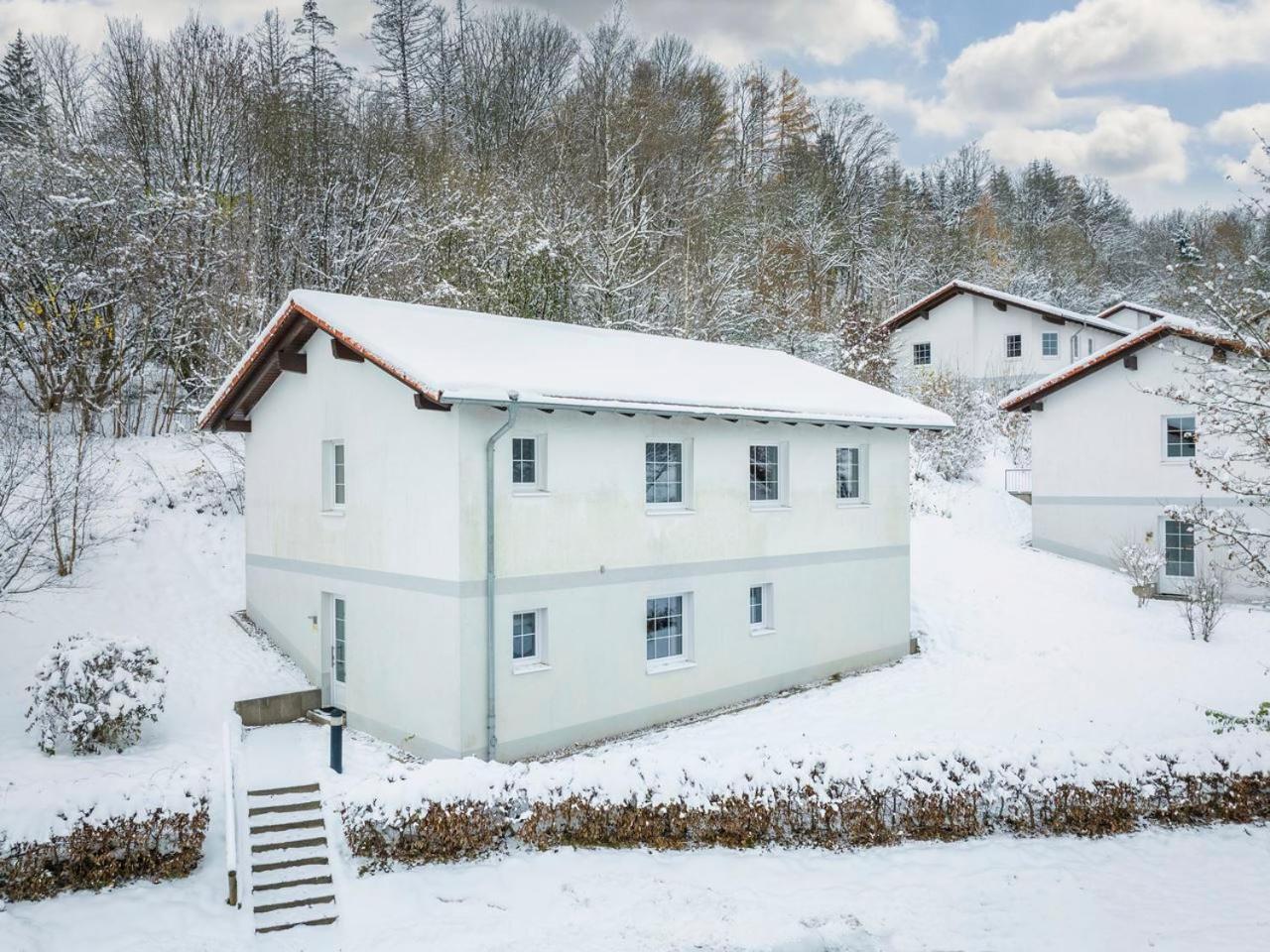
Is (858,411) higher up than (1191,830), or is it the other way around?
(858,411)

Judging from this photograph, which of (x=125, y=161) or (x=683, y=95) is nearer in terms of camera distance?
(x=125, y=161)

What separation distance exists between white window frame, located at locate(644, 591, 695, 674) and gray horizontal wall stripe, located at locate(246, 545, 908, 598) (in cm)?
39

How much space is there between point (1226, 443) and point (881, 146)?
28.2m

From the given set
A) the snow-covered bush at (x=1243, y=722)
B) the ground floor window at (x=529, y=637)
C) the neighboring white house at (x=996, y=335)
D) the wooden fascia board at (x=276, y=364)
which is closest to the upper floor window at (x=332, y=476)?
the wooden fascia board at (x=276, y=364)

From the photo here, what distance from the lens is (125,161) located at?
79.5 ft

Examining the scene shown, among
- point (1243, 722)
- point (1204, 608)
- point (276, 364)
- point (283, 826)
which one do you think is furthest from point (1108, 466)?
point (283, 826)

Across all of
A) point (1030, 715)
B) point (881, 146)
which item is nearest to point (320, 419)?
point (1030, 715)

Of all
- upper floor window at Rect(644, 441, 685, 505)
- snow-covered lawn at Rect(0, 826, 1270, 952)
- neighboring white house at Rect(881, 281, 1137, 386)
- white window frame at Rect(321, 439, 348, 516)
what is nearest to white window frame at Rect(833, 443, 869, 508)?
upper floor window at Rect(644, 441, 685, 505)

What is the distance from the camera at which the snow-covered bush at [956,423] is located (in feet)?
103

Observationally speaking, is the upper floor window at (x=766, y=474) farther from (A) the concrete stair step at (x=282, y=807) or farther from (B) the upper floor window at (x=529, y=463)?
(A) the concrete stair step at (x=282, y=807)

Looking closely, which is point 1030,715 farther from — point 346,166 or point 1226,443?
point 346,166

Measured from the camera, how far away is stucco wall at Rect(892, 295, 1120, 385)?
37.7 m

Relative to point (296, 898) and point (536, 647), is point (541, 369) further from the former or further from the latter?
point (296, 898)

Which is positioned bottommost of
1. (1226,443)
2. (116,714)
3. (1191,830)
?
(1191,830)
